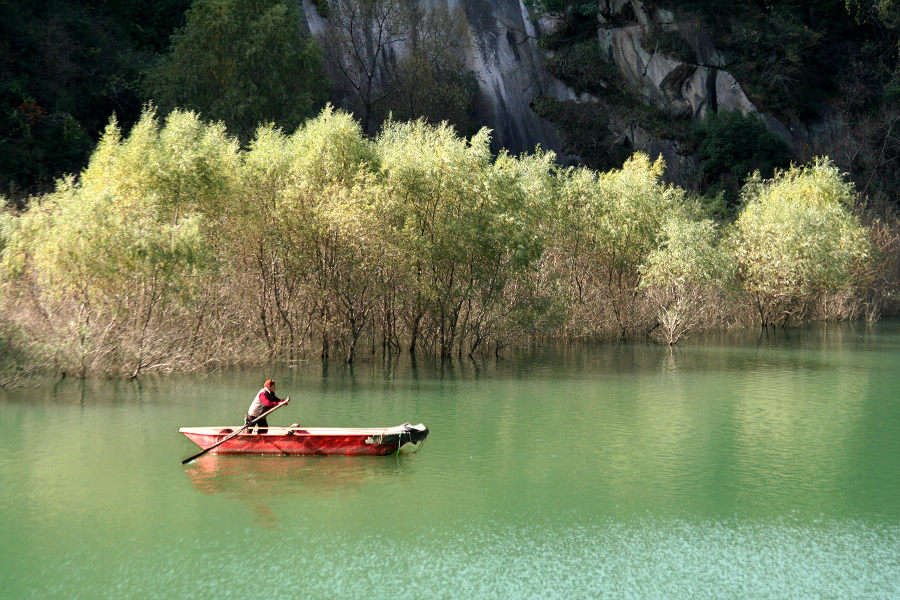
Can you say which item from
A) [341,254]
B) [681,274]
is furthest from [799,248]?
[341,254]

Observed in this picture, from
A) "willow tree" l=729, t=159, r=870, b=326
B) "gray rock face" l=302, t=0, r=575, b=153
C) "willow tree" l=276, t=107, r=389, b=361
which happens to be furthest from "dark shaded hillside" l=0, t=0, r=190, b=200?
"willow tree" l=729, t=159, r=870, b=326

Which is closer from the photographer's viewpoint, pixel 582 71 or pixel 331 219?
pixel 331 219

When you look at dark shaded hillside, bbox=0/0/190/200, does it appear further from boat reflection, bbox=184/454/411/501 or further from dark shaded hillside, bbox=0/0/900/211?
boat reflection, bbox=184/454/411/501

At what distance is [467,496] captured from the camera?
18016mm

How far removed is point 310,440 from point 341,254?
15536mm

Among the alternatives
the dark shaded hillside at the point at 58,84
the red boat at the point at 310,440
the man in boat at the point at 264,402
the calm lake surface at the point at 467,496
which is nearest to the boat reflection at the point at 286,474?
the calm lake surface at the point at 467,496

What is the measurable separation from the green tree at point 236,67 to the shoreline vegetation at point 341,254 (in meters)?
17.2

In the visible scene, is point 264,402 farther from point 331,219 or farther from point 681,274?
point 681,274

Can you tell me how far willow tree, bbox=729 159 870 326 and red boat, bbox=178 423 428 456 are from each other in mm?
32462

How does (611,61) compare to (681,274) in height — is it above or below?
above

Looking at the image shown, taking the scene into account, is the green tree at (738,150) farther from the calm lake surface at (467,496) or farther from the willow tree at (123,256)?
the willow tree at (123,256)

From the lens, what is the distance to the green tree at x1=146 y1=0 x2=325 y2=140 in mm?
53406

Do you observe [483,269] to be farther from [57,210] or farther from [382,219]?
[57,210]

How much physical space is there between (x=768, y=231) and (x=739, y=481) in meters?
31.4
